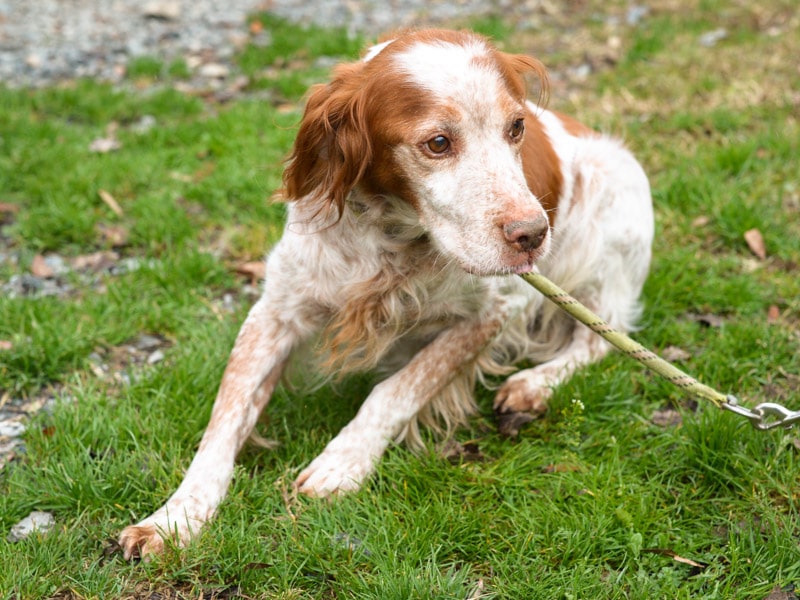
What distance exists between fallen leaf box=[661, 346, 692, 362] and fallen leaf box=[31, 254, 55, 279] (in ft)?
8.89

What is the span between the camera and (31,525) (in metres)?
2.62

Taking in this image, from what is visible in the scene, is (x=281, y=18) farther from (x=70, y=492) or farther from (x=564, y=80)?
(x=70, y=492)

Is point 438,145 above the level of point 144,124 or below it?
above

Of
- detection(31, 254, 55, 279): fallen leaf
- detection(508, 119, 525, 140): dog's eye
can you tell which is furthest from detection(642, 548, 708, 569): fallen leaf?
detection(31, 254, 55, 279): fallen leaf

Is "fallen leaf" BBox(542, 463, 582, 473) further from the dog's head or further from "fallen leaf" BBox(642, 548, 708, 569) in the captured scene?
the dog's head

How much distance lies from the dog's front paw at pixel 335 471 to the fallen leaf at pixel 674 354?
135 cm

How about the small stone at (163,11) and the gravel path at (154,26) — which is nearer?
the gravel path at (154,26)

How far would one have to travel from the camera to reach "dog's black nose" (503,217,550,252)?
7.63 feet

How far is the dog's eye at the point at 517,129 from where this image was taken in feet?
8.28

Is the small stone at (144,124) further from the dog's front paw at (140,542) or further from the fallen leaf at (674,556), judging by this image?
the fallen leaf at (674,556)

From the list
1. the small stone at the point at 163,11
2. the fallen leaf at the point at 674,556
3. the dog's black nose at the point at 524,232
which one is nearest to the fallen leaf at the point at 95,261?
the dog's black nose at the point at 524,232

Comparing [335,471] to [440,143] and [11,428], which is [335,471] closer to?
[440,143]

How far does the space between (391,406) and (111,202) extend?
240 cm

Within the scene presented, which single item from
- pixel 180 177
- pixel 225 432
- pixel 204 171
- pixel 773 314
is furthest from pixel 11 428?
pixel 773 314
